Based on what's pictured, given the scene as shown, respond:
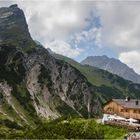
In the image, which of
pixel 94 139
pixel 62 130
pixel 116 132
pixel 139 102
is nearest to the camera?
pixel 94 139

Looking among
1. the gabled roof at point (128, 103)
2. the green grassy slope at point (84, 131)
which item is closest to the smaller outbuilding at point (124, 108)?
the gabled roof at point (128, 103)

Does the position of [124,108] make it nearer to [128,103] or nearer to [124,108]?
[124,108]

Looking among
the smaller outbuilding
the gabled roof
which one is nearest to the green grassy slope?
the smaller outbuilding

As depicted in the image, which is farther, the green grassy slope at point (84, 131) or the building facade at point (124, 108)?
the building facade at point (124, 108)

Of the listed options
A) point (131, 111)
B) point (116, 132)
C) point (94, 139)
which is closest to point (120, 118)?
point (131, 111)

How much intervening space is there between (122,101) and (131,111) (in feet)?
33.0

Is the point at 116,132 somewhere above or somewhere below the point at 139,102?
below

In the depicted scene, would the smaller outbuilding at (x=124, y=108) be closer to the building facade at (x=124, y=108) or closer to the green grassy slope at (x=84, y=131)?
the building facade at (x=124, y=108)

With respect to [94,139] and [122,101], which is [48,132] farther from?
[122,101]

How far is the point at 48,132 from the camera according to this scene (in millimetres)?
106875

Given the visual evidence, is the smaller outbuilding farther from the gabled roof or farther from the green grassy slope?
the green grassy slope

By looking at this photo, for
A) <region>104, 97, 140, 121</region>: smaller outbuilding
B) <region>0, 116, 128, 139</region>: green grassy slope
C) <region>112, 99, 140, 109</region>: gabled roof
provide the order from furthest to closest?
<region>112, 99, 140, 109</region>: gabled roof
<region>104, 97, 140, 121</region>: smaller outbuilding
<region>0, 116, 128, 139</region>: green grassy slope

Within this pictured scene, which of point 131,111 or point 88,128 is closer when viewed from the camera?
point 88,128

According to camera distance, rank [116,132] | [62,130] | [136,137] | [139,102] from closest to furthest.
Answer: [136,137], [116,132], [62,130], [139,102]
